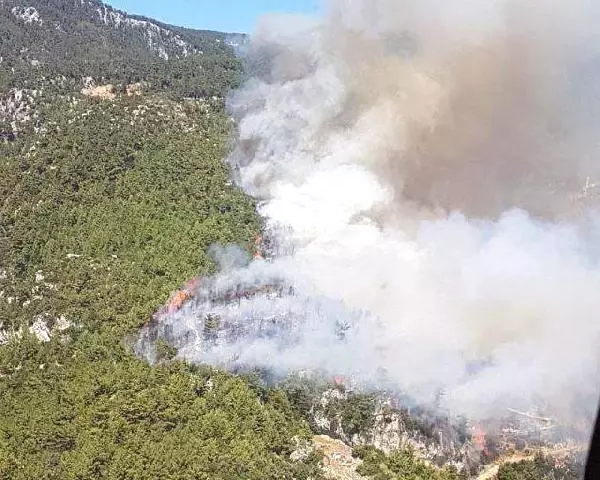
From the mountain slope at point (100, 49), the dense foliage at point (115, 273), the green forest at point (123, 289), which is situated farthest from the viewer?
the mountain slope at point (100, 49)

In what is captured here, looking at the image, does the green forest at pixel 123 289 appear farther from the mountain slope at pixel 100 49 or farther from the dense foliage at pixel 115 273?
the mountain slope at pixel 100 49

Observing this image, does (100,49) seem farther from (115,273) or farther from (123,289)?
(123,289)

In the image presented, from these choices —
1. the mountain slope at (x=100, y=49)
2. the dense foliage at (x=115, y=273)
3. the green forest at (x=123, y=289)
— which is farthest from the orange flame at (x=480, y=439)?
the mountain slope at (x=100, y=49)

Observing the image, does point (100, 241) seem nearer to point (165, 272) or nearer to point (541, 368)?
point (165, 272)

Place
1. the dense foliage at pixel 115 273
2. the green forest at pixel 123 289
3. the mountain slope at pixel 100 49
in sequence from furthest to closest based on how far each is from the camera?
the mountain slope at pixel 100 49 → the dense foliage at pixel 115 273 → the green forest at pixel 123 289

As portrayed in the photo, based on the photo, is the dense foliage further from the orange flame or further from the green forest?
the orange flame

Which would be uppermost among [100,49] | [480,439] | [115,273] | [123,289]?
[100,49]

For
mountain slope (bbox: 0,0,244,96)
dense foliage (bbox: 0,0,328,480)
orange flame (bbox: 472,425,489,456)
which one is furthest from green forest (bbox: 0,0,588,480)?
orange flame (bbox: 472,425,489,456)

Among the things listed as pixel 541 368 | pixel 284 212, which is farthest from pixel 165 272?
pixel 541 368

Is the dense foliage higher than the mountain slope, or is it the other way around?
the mountain slope

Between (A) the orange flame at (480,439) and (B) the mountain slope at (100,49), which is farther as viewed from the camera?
(B) the mountain slope at (100,49)

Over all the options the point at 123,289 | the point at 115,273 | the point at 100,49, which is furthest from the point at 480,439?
the point at 100,49

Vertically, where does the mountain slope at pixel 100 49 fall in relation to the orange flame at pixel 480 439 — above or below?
above
